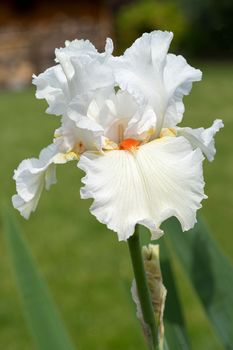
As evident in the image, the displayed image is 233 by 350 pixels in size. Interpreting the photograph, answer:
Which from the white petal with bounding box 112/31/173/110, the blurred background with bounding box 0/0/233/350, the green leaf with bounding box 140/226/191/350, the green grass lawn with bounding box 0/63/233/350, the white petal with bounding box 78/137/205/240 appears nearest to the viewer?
the white petal with bounding box 78/137/205/240

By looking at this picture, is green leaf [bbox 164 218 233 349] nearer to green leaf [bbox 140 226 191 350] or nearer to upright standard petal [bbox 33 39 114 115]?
green leaf [bbox 140 226 191 350]

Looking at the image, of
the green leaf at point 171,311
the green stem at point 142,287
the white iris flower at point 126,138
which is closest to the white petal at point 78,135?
the white iris flower at point 126,138

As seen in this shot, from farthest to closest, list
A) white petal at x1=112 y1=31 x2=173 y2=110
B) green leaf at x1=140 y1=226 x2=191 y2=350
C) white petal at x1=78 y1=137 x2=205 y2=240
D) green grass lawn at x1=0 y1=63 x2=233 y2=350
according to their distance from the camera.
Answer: green grass lawn at x1=0 y1=63 x2=233 y2=350, green leaf at x1=140 y1=226 x2=191 y2=350, white petal at x1=112 y1=31 x2=173 y2=110, white petal at x1=78 y1=137 x2=205 y2=240

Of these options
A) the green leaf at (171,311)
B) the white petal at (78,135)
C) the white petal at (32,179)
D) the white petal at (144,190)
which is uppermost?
the white petal at (78,135)

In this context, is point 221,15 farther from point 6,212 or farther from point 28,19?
point 6,212

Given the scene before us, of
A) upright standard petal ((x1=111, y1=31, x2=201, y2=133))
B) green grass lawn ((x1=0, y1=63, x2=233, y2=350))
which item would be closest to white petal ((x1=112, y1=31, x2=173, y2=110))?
upright standard petal ((x1=111, y1=31, x2=201, y2=133))

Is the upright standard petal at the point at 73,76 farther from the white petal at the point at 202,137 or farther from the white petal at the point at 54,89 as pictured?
the white petal at the point at 202,137

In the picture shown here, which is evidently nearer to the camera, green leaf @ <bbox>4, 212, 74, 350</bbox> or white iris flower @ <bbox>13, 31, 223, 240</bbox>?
white iris flower @ <bbox>13, 31, 223, 240</bbox>

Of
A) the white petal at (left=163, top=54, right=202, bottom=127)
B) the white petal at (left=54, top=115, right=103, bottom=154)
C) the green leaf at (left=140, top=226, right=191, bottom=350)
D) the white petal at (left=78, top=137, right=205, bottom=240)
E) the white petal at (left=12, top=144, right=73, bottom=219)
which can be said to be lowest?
the green leaf at (left=140, top=226, right=191, bottom=350)
